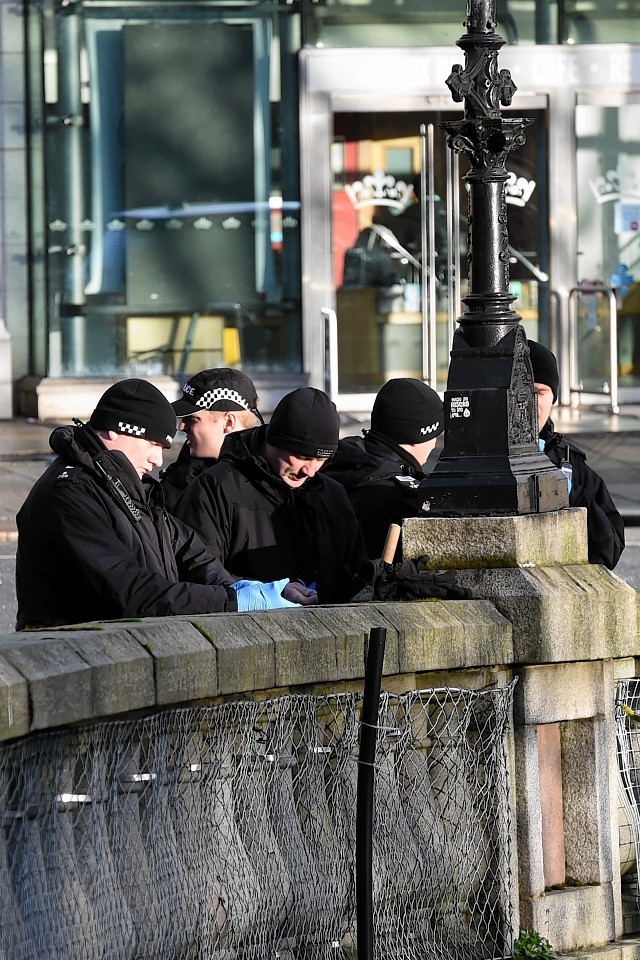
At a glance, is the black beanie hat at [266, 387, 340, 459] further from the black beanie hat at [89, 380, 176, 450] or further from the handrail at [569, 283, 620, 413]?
the handrail at [569, 283, 620, 413]

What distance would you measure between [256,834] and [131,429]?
5.05ft

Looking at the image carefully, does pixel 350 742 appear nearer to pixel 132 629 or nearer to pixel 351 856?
pixel 351 856

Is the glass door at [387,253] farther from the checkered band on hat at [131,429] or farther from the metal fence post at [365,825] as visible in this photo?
the metal fence post at [365,825]

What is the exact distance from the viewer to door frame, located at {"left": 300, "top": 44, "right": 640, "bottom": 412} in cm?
2005

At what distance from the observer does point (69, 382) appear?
19.5 metres

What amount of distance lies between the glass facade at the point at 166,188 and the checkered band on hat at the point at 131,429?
568 inches

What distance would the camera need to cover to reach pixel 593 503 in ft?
24.4

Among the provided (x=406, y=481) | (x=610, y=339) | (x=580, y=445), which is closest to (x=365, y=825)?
(x=406, y=481)

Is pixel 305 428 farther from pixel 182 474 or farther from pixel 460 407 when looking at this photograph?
pixel 182 474

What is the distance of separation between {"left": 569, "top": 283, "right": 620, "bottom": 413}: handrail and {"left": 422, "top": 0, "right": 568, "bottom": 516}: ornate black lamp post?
13621 millimetres

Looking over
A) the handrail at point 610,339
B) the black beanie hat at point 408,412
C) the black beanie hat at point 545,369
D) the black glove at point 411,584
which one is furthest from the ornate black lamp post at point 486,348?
the handrail at point 610,339

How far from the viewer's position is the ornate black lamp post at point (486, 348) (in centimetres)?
582

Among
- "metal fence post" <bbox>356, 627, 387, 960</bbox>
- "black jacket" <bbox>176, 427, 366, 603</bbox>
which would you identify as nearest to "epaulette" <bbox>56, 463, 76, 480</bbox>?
"black jacket" <bbox>176, 427, 366, 603</bbox>

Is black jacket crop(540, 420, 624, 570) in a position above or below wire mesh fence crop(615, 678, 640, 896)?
above
